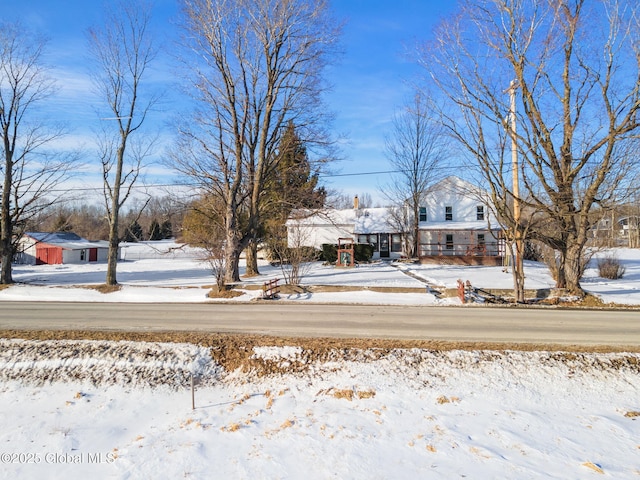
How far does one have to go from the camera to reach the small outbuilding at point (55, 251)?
44.3 m

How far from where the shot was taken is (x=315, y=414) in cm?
582

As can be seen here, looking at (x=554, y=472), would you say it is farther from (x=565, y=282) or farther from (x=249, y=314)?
(x=565, y=282)

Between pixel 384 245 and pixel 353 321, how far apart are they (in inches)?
1044

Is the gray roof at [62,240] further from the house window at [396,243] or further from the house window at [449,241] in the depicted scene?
the house window at [449,241]

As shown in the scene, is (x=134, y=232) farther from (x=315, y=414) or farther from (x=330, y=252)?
(x=315, y=414)

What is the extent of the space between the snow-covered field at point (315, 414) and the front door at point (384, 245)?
29.5 m

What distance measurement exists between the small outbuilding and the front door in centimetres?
3395

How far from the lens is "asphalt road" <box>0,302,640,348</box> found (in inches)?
376

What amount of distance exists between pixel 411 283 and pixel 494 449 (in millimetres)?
13978

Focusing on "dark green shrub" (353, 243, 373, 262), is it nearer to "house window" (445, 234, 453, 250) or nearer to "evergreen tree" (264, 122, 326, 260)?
"evergreen tree" (264, 122, 326, 260)

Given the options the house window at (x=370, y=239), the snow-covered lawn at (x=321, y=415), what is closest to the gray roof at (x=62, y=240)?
the house window at (x=370, y=239)

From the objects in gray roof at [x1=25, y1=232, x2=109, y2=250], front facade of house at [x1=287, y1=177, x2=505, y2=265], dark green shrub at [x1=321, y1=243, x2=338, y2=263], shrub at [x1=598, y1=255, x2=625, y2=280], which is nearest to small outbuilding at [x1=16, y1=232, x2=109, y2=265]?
gray roof at [x1=25, y1=232, x2=109, y2=250]

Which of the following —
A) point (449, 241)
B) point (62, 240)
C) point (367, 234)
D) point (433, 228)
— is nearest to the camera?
point (433, 228)

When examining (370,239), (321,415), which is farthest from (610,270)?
(321,415)
